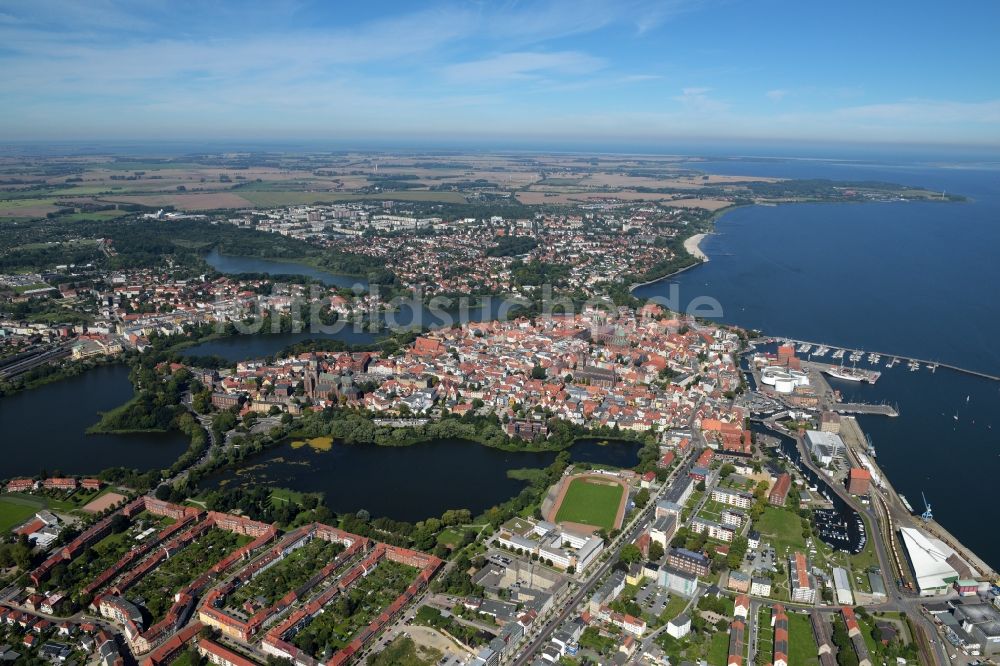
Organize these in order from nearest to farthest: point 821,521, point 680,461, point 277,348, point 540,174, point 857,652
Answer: point 857,652 < point 821,521 < point 680,461 < point 277,348 < point 540,174

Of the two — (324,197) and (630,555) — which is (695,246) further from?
(324,197)

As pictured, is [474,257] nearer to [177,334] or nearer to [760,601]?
[177,334]

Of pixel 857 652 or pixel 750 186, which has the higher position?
pixel 750 186

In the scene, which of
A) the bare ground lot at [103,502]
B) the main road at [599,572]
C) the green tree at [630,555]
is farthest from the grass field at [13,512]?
the green tree at [630,555]

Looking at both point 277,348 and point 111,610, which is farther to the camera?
point 277,348

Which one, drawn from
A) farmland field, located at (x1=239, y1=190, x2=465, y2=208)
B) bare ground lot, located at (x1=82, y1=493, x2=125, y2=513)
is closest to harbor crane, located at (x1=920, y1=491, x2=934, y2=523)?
bare ground lot, located at (x1=82, y1=493, x2=125, y2=513)

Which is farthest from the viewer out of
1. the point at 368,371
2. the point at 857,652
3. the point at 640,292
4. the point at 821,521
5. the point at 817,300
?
the point at 640,292

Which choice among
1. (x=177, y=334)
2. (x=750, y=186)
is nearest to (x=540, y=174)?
(x=750, y=186)
